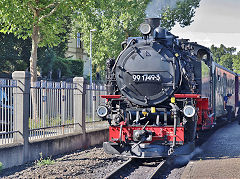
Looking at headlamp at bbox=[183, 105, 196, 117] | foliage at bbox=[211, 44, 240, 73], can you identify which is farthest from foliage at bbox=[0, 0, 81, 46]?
foliage at bbox=[211, 44, 240, 73]

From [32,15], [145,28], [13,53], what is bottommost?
[145,28]

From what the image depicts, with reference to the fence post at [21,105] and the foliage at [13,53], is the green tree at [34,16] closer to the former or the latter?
the fence post at [21,105]

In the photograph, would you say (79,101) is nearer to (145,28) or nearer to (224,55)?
(145,28)

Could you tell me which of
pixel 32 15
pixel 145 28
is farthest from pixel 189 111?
pixel 32 15

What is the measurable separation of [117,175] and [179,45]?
4003mm

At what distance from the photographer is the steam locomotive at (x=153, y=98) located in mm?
8953

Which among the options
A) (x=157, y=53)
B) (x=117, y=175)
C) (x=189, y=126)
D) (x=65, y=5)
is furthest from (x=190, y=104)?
(x=65, y=5)

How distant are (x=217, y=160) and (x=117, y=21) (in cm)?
2226

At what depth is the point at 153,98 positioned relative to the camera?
948 cm

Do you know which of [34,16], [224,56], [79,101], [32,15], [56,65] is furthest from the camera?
[224,56]

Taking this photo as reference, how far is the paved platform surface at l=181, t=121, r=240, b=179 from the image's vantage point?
7.63m

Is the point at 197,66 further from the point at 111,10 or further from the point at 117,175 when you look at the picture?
the point at 111,10

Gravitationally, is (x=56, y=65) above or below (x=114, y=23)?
below

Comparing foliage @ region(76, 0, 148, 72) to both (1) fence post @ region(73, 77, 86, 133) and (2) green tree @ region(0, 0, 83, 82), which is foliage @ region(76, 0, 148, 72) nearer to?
(2) green tree @ region(0, 0, 83, 82)
